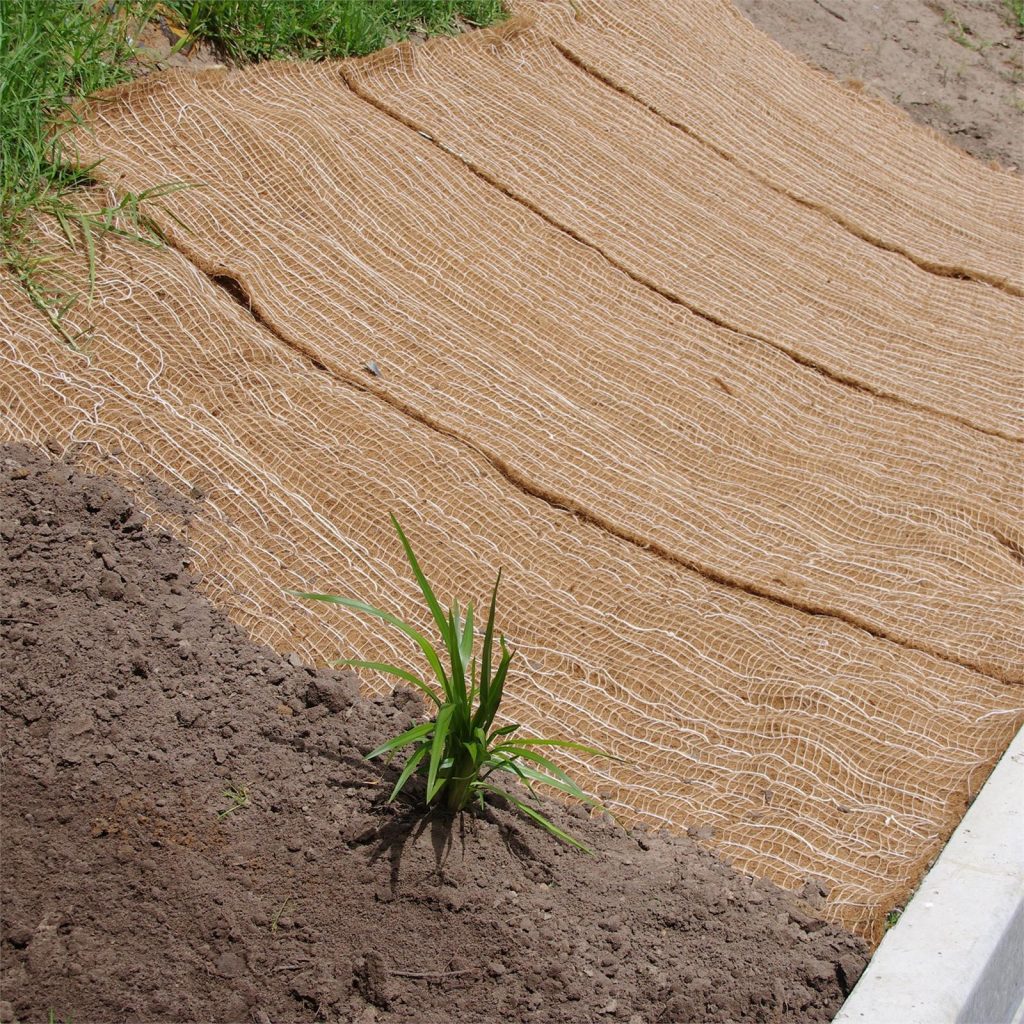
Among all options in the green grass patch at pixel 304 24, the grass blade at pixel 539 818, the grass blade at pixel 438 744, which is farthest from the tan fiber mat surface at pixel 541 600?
the green grass patch at pixel 304 24

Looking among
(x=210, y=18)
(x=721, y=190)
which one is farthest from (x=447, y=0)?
(x=721, y=190)

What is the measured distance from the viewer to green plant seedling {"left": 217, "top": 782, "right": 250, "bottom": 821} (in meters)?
2.31

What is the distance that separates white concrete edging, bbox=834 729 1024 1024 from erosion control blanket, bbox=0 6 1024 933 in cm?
9

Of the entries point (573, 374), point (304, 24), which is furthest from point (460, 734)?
point (304, 24)

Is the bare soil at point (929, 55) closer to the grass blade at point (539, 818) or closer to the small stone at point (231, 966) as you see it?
the grass blade at point (539, 818)

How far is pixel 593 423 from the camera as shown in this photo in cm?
379

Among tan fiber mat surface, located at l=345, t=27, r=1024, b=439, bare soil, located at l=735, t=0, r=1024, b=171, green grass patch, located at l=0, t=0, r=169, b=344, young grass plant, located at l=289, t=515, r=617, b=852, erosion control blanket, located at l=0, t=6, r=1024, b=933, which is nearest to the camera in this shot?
young grass plant, located at l=289, t=515, r=617, b=852

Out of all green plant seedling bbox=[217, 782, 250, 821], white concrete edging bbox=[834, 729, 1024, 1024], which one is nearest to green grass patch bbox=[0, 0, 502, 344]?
green plant seedling bbox=[217, 782, 250, 821]

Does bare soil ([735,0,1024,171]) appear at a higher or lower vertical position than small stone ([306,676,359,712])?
higher

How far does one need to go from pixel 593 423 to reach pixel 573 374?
0.24 meters

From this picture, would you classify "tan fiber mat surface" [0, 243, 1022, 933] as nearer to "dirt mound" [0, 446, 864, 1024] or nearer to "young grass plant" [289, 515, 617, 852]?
"dirt mound" [0, 446, 864, 1024]

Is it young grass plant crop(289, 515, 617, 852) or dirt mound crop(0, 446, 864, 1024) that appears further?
young grass plant crop(289, 515, 617, 852)

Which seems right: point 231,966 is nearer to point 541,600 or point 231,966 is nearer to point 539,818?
point 539,818

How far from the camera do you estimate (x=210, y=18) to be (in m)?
4.51
